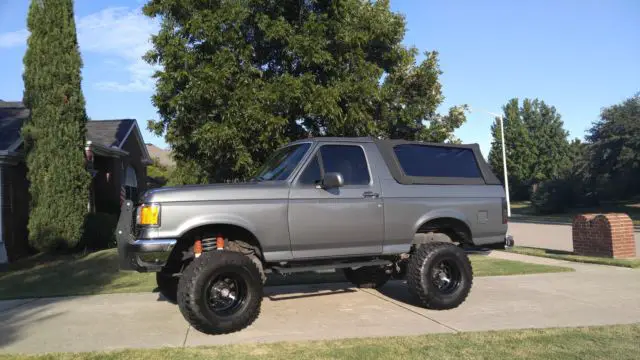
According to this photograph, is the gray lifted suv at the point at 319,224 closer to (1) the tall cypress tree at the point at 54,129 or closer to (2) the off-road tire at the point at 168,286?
(2) the off-road tire at the point at 168,286

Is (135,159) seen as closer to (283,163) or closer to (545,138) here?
(283,163)

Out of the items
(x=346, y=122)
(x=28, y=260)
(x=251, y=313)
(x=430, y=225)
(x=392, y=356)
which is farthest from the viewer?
(x=28, y=260)

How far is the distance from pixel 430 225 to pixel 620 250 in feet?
22.3

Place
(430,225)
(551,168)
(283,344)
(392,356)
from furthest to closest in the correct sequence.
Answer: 1. (551,168)
2. (430,225)
3. (283,344)
4. (392,356)

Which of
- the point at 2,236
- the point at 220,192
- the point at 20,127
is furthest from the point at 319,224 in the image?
the point at 20,127

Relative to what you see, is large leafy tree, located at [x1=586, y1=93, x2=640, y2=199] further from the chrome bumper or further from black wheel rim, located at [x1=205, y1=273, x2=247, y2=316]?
black wheel rim, located at [x1=205, y1=273, x2=247, y2=316]

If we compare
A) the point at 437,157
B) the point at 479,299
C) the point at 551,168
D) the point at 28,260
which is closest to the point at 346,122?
the point at 437,157

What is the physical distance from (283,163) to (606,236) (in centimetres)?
850

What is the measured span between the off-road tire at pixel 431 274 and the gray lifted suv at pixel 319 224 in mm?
15

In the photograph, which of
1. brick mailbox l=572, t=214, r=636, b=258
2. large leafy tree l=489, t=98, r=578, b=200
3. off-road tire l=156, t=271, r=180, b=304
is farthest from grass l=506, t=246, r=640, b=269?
large leafy tree l=489, t=98, r=578, b=200

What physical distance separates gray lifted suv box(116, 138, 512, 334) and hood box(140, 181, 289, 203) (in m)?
0.01

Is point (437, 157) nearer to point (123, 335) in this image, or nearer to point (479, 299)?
point (479, 299)

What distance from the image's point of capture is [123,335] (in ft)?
19.0

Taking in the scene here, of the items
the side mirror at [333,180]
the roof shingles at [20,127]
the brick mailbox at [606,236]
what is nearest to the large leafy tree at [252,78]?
the side mirror at [333,180]
